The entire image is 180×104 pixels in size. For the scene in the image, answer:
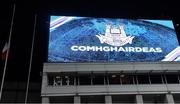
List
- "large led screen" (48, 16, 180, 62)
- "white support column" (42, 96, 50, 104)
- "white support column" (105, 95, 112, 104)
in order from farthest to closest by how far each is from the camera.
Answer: "large led screen" (48, 16, 180, 62)
"white support column" (105, 95, 112, 104)
"white support column" (42, 96, 50, 104)

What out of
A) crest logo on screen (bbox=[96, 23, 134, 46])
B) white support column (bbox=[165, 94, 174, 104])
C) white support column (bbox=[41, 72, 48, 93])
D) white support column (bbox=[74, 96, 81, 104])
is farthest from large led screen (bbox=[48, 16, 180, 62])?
white support column (bbox=[165, 94, 174, 104])

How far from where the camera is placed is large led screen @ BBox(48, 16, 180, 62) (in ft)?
87.4

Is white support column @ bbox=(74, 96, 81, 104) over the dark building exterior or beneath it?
beneath

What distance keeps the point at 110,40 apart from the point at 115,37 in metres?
0.78

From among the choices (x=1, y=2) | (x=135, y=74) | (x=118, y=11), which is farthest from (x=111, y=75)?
(x=1, y=2)

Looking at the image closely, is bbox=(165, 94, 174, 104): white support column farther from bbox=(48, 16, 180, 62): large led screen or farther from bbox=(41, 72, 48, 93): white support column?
bbox=(41, 72, 48, 93): white support column

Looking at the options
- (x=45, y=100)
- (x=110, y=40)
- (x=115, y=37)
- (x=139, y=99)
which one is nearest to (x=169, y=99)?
(x=139, y=99)

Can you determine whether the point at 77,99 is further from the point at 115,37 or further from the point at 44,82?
the point at 115,37

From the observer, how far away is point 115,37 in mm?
28844

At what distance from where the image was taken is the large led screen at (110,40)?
2662cm

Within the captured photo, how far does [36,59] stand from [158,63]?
12698 millimetres

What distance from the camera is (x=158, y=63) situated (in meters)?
25.8

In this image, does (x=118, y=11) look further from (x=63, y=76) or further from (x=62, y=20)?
(x=63, y=76)

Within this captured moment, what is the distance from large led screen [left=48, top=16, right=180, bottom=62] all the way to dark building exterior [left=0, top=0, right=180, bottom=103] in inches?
43.7
